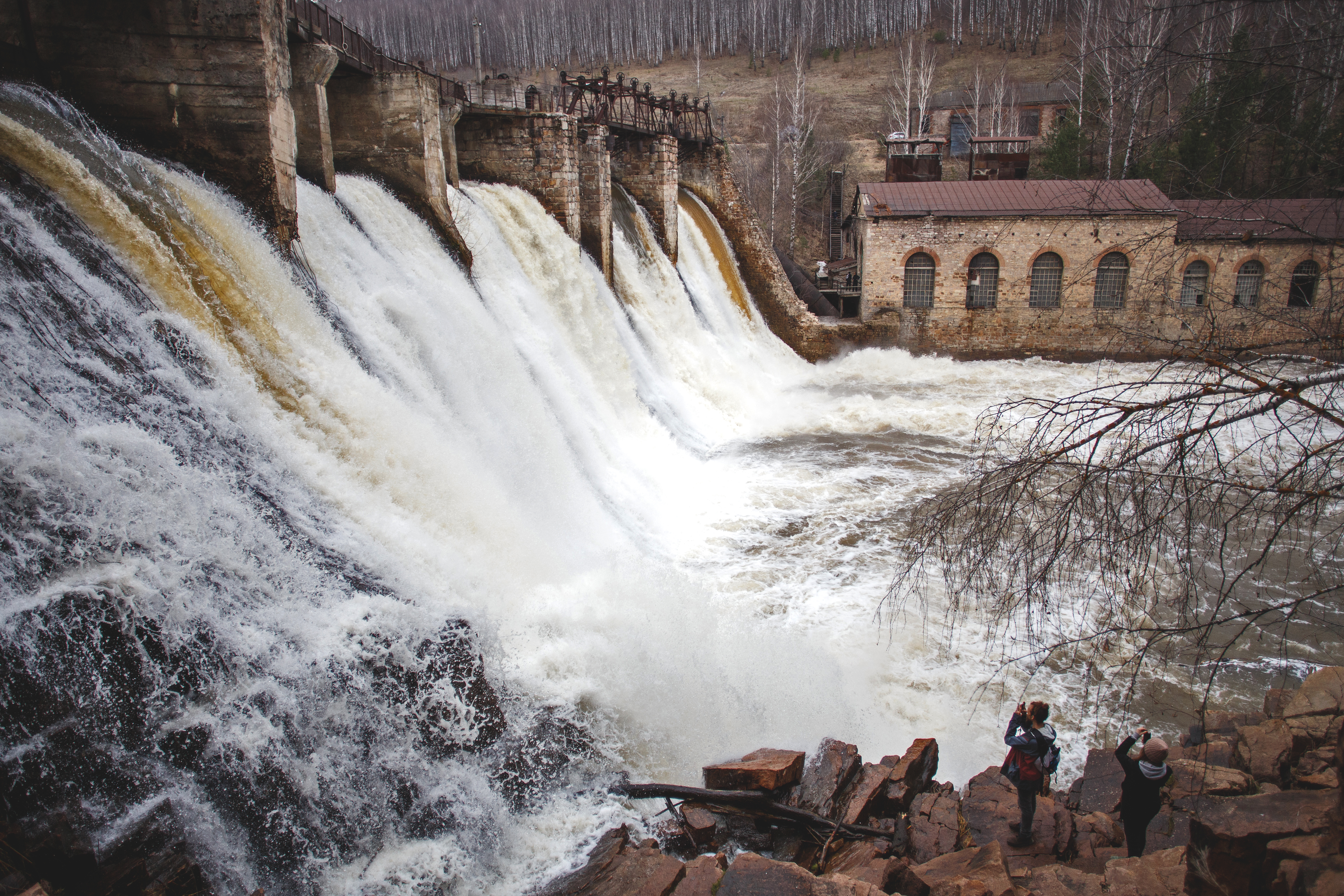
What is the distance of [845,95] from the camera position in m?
47.6

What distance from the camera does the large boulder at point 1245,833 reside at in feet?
10.2

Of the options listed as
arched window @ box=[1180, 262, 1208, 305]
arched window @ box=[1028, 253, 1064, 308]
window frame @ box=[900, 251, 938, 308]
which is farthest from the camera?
window frame @ box=[900, 251, 938, 308]

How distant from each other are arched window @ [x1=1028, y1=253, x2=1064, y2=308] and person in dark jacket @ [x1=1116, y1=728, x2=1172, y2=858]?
18.6m

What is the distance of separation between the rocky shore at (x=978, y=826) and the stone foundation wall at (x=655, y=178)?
1413 cm

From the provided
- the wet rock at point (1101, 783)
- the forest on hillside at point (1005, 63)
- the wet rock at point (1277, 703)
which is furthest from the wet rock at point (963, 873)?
the forest on hillside at point (1005, 63)

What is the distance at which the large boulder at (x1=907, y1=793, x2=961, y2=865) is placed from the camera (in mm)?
4656

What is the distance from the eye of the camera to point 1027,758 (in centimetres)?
462

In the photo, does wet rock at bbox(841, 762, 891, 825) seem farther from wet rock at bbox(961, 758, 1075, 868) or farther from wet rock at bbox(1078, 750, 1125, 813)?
wet rock at bbox(1078, 750, 1125, 813)

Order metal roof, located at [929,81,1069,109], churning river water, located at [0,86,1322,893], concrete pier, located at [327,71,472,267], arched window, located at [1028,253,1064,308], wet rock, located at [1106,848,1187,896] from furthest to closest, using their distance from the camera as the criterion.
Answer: metal roof, located at [929,81,1069,109]
arched window, located at [1028,253,1064,308]
concrete pier, located at [327,71,472,267]
churning river water, located at [0,86,1322,893]
wet rock, located at [1106,848,1187,896]

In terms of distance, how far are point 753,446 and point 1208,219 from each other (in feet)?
35.6

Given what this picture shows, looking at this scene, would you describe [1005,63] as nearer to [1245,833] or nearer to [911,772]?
[911,772]

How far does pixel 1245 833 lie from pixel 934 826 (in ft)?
6.50

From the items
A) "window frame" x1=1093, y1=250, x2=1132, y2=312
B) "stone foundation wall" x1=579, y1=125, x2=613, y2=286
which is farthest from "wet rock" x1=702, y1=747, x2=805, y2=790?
"window frame" x1=1093, y1=250, x2=1132, y2=312

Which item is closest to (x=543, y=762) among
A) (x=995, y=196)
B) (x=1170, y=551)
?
(x=1170, y=551)
